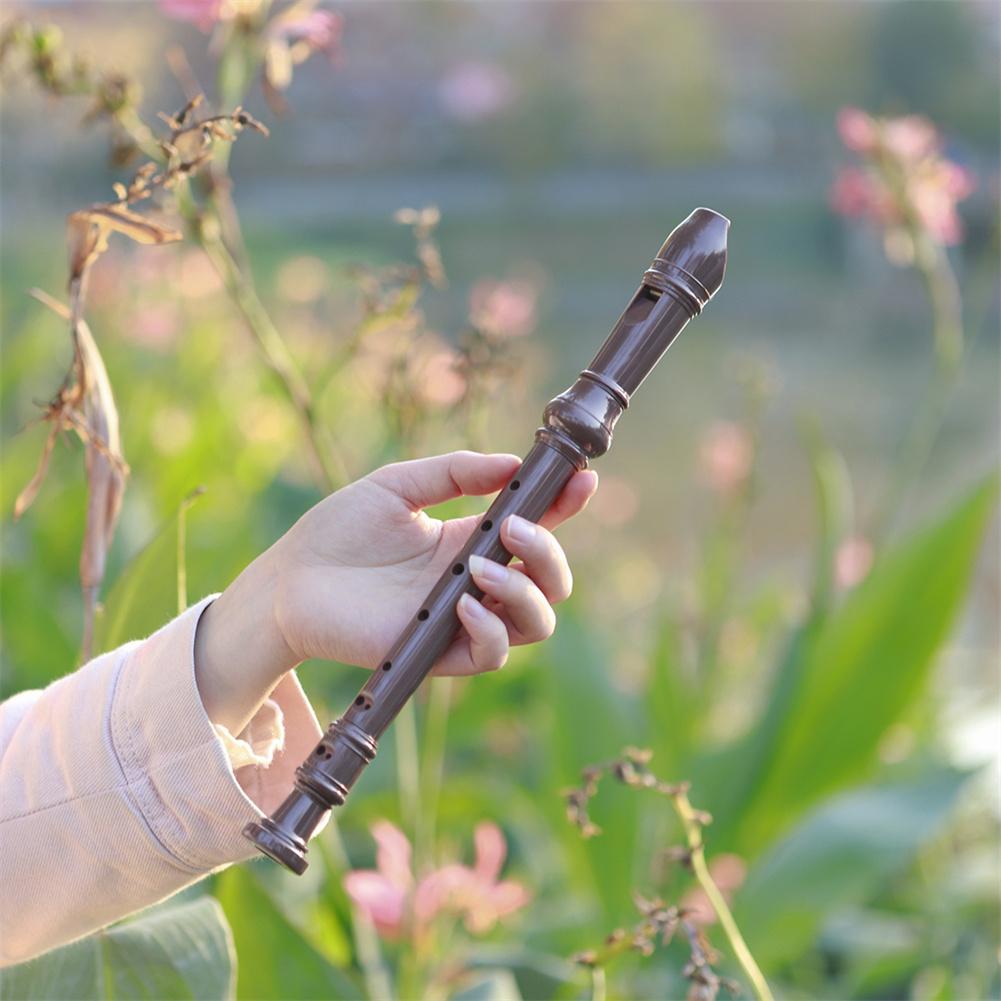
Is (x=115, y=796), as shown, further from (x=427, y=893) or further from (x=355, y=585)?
(x=427, y=893)

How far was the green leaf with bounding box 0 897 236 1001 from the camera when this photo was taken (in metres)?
0.58

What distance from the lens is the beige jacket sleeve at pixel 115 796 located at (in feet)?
1.56

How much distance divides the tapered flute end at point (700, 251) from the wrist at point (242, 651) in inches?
7.3

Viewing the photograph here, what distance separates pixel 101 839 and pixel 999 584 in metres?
2.72

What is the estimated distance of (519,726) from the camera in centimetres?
169

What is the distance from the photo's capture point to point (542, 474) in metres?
0.44

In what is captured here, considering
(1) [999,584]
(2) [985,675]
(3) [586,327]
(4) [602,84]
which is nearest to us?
(2) [985,675]

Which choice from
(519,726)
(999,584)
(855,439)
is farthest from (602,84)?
(519,726)

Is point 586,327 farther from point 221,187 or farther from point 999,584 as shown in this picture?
point 221,187

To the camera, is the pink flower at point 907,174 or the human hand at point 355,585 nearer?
the human hand at point 355,585

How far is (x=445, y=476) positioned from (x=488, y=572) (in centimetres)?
6

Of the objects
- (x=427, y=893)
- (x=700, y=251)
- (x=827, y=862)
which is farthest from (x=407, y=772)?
(x=700, y=251)

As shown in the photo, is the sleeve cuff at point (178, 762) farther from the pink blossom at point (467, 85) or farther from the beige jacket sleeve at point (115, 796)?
the pink blossom at point (467, 85)

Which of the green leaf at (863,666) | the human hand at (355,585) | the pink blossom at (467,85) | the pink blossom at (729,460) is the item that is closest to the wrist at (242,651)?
the human hand at (355,585)
